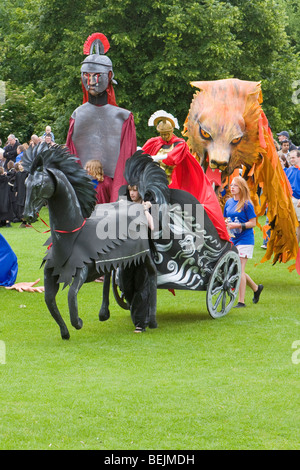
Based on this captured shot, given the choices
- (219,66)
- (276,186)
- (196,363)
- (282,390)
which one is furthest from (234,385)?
(219,66)

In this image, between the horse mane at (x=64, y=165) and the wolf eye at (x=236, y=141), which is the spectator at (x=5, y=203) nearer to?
the wolf eye at (x=236, y=141)

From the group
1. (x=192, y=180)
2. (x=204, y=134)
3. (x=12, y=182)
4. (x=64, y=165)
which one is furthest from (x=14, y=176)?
(x=64, y=165)

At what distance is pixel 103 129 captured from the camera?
1040 cm

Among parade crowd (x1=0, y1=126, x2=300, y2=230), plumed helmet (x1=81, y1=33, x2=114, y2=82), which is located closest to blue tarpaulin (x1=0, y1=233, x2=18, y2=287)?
plumed helmet (x1=81, y1=33, x2=114, y2=82)

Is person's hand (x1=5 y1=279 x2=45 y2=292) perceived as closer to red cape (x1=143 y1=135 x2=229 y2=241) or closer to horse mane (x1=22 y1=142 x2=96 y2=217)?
red cape (x1=143 y1=135 x2=229 y2=241)

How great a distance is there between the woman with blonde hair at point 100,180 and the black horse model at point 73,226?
Result: 2.09m

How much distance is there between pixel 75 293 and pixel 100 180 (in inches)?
123

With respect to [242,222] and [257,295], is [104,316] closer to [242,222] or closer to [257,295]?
[242,222]

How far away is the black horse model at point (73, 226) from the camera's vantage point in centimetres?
733

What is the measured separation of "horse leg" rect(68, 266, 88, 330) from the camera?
24.5 feet

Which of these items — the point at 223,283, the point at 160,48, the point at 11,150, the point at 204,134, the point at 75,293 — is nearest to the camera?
the point at 75,293

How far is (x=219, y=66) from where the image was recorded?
2502 cm

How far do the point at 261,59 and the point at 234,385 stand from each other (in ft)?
74.5
